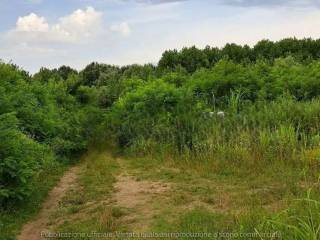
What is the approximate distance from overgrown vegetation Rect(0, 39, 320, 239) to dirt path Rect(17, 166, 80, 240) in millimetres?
422

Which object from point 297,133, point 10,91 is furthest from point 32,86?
point 297,133

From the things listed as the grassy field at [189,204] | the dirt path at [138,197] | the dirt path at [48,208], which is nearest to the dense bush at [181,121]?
the dirt path at [48,208]

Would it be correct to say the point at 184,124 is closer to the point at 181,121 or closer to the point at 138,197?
the point at 181,121

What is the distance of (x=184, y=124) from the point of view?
14758mm

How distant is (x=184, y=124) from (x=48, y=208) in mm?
5621

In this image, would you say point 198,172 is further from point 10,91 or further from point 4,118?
point 10,91

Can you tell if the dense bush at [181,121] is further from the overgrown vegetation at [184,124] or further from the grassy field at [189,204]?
the grassy field at [189,204]

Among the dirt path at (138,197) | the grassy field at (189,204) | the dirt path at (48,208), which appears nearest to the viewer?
the grassy field at (189,204)

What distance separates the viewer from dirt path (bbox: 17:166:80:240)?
8.60m

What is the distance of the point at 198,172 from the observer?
1149 cm

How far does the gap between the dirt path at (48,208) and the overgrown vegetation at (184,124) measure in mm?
422

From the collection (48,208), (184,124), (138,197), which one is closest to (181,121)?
(184,124)

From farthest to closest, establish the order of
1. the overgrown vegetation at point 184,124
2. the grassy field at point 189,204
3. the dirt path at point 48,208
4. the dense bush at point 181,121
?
the dense bush at point 181,121 < the overgrown vegetation at point 184,124 < the dirt path at point 48,208 < the grassy field at point 189,204

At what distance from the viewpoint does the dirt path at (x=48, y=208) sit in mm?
8597
